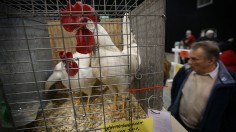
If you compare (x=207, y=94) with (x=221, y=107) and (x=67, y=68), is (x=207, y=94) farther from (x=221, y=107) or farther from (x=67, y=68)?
(x=67, y=68)

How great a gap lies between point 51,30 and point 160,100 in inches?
45.0

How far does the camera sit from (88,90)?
1144mm

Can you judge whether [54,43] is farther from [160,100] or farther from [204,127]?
[204,127]

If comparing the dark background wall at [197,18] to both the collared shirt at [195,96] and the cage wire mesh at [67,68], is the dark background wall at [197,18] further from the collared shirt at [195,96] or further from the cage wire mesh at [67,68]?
the cage wire mesh at [67,68]

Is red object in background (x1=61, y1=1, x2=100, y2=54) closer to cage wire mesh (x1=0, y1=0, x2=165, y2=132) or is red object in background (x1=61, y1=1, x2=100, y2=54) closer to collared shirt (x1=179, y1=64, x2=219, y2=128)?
cage wire mesh (x1=0, y1=0, x2=165, y2=132)

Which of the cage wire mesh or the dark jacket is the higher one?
the cage wire mesh

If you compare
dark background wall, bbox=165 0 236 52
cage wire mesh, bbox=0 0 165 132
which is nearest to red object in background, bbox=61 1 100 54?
cage wire mesh, bbox=0 0 165 132

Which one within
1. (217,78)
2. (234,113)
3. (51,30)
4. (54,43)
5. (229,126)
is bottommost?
(229,126)

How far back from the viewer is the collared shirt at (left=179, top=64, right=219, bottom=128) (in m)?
1.15

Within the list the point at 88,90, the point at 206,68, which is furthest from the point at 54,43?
the point at 206,68

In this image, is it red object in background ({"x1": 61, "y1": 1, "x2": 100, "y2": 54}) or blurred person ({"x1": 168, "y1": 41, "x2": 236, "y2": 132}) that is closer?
red object in background ({"x1": 61, "y1": 1, "x2": 100, "y2": 54})

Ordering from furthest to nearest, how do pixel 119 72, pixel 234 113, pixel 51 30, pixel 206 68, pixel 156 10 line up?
pixel 51 30
pixel 206 68
pixel 234 113
pixel 119 72
pixel 156 10

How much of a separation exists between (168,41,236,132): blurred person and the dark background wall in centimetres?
351

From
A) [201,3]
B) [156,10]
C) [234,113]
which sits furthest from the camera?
[201,3]
